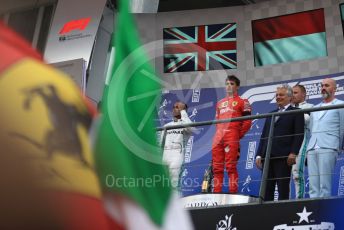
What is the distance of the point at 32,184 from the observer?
114 cm

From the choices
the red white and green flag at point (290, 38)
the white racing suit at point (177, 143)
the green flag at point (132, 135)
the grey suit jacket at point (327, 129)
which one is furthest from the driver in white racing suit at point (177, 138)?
the green flag at point (132, 135)

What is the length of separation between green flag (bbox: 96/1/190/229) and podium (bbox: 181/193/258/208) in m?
4.32

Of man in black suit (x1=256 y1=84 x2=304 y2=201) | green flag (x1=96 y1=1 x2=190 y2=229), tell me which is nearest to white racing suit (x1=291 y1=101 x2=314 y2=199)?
man in black suit (x1=256 y1=84 x2=304 y2=201)

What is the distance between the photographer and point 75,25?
11219 mm

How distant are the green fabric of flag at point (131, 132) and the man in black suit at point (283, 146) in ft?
13.3

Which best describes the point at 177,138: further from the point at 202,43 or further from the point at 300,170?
the point at 202,43

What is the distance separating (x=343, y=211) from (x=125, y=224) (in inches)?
170

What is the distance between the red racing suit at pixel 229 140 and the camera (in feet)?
19.0

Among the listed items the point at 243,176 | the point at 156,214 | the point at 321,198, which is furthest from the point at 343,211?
the point at 156,214

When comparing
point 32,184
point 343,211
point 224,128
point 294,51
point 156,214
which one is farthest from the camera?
point 294,51

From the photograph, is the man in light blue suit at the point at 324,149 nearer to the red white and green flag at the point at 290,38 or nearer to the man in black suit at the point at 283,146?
the man in black suit at the point at 283,146

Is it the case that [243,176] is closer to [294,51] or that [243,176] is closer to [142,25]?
[294,51]

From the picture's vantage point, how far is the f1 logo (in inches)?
403

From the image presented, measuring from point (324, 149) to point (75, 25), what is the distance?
6.69 m
